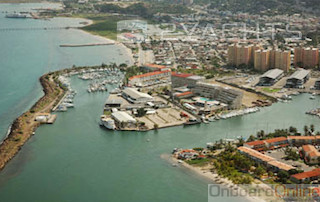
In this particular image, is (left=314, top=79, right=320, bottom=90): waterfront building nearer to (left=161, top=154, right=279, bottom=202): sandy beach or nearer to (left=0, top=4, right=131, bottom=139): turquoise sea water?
(left=161, top=154, right=279, bottom=202): sandy beach

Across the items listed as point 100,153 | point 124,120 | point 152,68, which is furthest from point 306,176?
Answer: point 152,68

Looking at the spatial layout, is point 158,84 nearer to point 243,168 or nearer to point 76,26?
point 243,168

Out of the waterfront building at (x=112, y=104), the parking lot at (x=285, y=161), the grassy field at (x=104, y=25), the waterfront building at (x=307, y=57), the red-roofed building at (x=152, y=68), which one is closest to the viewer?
the parking lot at (x=285, y=161)

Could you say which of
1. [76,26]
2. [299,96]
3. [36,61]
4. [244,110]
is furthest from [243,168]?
[76,26]

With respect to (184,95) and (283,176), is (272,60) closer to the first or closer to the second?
(184,95)

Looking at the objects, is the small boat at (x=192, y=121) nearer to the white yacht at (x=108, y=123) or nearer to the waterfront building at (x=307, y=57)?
the white yacht at (x=108, y=123)

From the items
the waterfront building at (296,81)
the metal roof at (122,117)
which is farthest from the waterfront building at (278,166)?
the waterfront building at (296,81)
